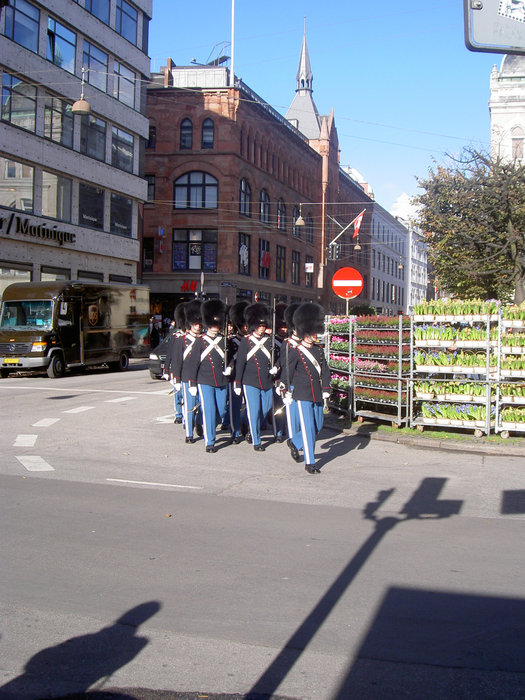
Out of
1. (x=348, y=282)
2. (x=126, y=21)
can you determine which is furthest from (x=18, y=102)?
(x=348, y=282)

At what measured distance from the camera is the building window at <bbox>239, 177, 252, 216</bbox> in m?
49.3

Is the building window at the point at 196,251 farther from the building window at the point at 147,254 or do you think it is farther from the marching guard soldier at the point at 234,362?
the marching guard soldier at the point at 234,362

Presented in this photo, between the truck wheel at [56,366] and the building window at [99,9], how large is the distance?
2024 centimetres

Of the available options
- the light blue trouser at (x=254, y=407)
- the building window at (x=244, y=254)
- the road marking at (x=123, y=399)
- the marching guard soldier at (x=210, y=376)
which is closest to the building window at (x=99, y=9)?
the building window at (x=244, y=254)

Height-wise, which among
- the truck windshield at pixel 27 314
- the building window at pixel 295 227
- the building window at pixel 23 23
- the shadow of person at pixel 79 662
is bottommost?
the shadow of person at pixel 79 662

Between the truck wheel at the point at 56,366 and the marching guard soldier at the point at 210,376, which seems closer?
the marching guard soldier at the point at 210,376

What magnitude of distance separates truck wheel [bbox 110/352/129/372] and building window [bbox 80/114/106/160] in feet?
42.0

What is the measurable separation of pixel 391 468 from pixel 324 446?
1914 millimetres

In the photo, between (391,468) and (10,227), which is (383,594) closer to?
(391,468)

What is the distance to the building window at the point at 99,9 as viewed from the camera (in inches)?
1407

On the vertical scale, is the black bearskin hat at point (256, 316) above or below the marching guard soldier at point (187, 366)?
above

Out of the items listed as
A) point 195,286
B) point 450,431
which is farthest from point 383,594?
point 195,286

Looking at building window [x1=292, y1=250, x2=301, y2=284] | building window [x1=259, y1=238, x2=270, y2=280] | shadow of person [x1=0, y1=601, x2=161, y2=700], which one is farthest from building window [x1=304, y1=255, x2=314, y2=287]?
shadow of person [x1=0, y1=601, x2=161, y2=700]

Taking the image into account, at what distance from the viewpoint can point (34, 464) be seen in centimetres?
957
